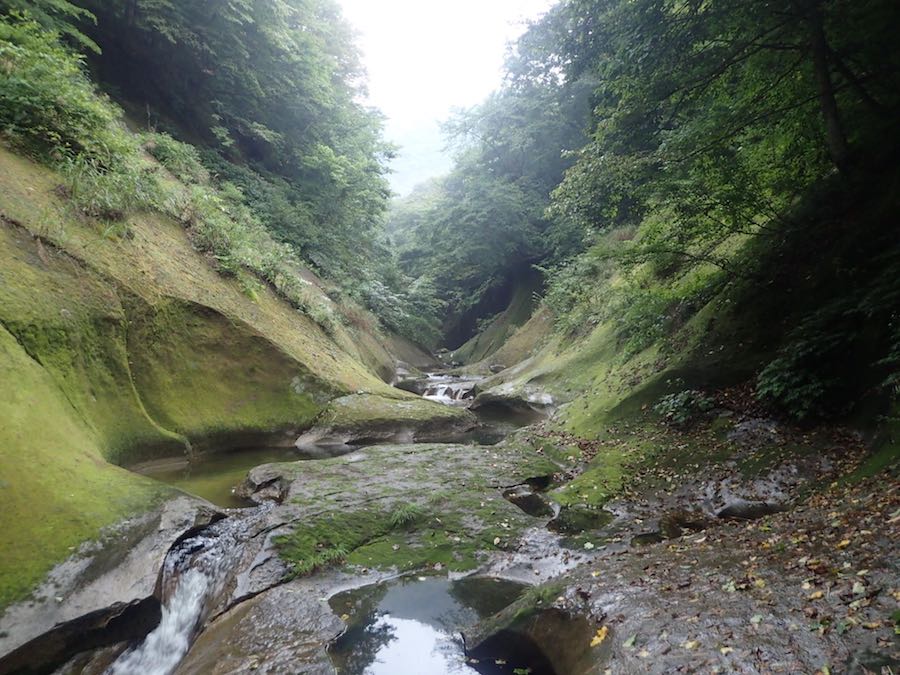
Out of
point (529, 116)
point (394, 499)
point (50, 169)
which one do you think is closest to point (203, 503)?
point (394, 499)

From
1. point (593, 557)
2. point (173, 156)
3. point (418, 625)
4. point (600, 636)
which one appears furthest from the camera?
point (173, 156)

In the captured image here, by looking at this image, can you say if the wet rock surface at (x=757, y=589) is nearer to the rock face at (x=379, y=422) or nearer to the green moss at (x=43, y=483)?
the green moss at (x=43, y=483)

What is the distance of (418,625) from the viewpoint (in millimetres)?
4816

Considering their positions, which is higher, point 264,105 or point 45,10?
point 264,105

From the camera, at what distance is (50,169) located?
8.65 m


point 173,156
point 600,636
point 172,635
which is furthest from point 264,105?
point 600,636

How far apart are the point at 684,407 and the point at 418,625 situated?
19.0 feet

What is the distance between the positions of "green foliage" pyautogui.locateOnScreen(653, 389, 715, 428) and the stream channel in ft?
14.6

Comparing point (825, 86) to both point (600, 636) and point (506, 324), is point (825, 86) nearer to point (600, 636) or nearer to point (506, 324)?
point (600, 636)

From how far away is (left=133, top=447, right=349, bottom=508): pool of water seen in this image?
7.41m

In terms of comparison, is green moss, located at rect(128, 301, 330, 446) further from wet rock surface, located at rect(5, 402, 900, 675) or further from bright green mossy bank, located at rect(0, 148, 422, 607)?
→ wet rock surface, located at rect(5, 402, 900, 675)

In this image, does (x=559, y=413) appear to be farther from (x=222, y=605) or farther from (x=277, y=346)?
(x=222, y=605)

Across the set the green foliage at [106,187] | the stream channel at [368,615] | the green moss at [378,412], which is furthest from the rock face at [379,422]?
the green foliage at [106,187]

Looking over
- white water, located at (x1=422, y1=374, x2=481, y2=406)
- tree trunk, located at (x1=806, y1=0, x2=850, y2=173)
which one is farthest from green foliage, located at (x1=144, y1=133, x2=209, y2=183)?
tree trunk, located at (x1=806, y1=0, x2=850, y2=173)
